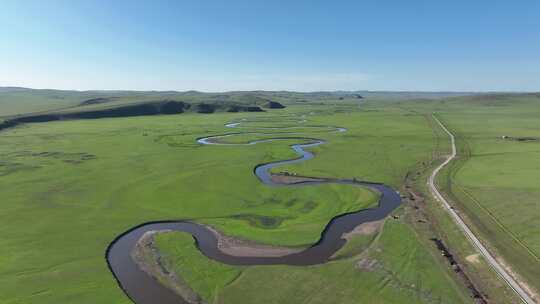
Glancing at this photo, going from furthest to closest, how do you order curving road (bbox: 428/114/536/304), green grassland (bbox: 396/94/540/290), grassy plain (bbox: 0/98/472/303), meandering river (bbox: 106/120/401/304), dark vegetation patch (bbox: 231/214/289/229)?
dark vegetation patch (bbox: 231/214/289/229) < green grassland (bbox: 396/94/540/290) < grassy plain (bbox: 0/98/472/303) < meandering river (bbox: 106/120/401/304) < curving road (bbox: 428/114/536/304)

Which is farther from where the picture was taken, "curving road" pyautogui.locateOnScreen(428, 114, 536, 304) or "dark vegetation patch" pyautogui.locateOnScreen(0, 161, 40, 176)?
"dark vegetation patch" pyautogui.locateOnScreen(0, 161, 40, 176)

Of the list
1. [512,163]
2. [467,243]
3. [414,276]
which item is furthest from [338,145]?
[414,276]

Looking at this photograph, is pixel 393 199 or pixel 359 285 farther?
pixel 393 199

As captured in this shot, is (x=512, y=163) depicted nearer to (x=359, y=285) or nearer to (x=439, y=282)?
(x=439, y=282)

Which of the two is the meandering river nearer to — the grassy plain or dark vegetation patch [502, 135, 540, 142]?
the grassy plain

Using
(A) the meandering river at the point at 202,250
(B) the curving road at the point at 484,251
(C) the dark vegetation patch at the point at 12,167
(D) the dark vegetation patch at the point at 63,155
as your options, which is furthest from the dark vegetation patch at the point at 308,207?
(C) the dark vegetation patch at the point at 12,167

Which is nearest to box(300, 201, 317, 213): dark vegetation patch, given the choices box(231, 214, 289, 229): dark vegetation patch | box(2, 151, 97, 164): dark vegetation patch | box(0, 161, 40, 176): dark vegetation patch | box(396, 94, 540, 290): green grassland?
box(231, 214, 289, 229): dark vegetation patch

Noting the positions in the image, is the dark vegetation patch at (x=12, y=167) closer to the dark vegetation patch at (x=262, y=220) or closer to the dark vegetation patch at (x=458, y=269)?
the dark vegetation patch at (x=262, y=220)
